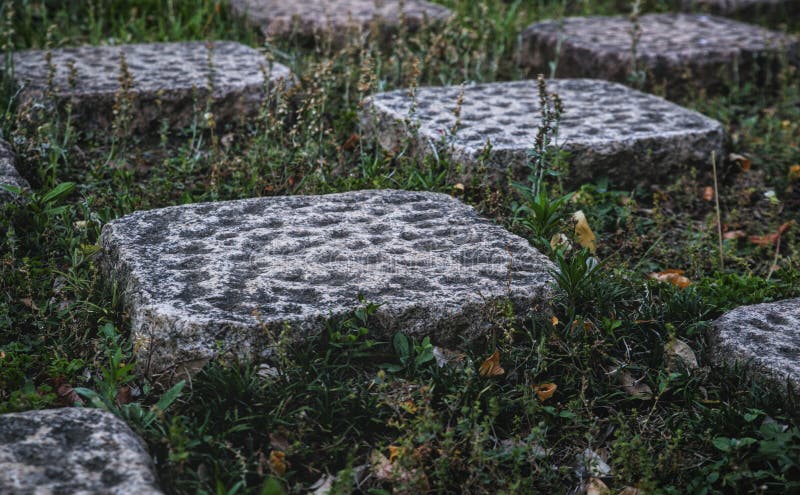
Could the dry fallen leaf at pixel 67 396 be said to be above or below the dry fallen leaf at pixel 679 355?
below

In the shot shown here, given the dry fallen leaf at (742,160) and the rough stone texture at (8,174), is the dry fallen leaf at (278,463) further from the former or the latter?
the dry fallen leaf at (742,160)

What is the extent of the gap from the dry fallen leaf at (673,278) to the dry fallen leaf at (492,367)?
2.77 feet

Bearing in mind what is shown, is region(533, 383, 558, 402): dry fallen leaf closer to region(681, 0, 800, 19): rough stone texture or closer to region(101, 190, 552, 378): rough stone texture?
region(101, 190, 552, 378): rough stone texture

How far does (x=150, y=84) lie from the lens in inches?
158

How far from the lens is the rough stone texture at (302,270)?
2219mm

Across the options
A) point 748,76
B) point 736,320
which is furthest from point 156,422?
point 748,76

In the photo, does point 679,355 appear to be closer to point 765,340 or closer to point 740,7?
point 765,340

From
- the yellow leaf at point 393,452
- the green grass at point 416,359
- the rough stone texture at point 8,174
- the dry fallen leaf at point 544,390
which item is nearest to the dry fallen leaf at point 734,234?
the green grass at point 416,359

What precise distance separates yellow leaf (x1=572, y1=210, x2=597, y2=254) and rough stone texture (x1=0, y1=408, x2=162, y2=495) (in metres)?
1.90

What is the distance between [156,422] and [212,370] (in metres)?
0.19

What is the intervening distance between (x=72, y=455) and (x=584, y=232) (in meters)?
2.09

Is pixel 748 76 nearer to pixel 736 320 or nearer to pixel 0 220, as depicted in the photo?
pixel 736 320

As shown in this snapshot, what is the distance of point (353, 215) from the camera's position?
9.65 feet

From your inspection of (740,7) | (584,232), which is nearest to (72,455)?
(584,232)
